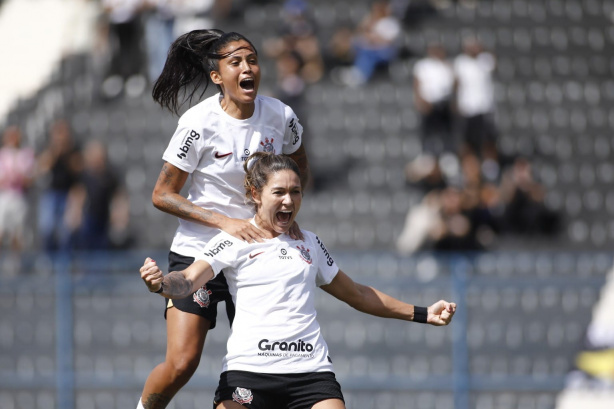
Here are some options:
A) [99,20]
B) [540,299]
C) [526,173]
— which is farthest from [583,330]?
[99,20]

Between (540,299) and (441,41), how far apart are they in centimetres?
582

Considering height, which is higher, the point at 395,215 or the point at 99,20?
the point at 99,20

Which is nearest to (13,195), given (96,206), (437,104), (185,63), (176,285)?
(96,206)

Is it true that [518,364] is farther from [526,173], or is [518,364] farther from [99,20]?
[99,20]

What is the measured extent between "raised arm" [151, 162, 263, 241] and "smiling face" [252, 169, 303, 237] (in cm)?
12

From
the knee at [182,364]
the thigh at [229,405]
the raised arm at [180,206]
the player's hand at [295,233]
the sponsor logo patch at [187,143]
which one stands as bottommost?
the thigh at [229,405]

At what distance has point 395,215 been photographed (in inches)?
491

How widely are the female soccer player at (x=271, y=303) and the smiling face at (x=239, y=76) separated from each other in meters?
0.37

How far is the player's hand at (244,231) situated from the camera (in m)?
4.78

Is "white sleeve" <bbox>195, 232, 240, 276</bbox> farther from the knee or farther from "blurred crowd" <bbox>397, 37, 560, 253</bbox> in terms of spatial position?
"blurred crowd" <bbox>397, 37, 560, 253</bbox>

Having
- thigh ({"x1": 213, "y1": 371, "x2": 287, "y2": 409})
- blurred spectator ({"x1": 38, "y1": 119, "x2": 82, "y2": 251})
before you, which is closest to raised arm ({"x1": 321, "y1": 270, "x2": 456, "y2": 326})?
thigh ({"x1": 213, "y1": 371, "x2": 287, "y2": 409})

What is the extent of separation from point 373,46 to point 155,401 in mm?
9329

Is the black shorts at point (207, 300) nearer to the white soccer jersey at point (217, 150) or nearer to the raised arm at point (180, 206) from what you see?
the white soccer jersey at point (217, 150)

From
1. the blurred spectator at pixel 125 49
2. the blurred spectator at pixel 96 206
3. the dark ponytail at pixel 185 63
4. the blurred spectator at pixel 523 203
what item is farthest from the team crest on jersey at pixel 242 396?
the blurred spectator at pixel 125 49
